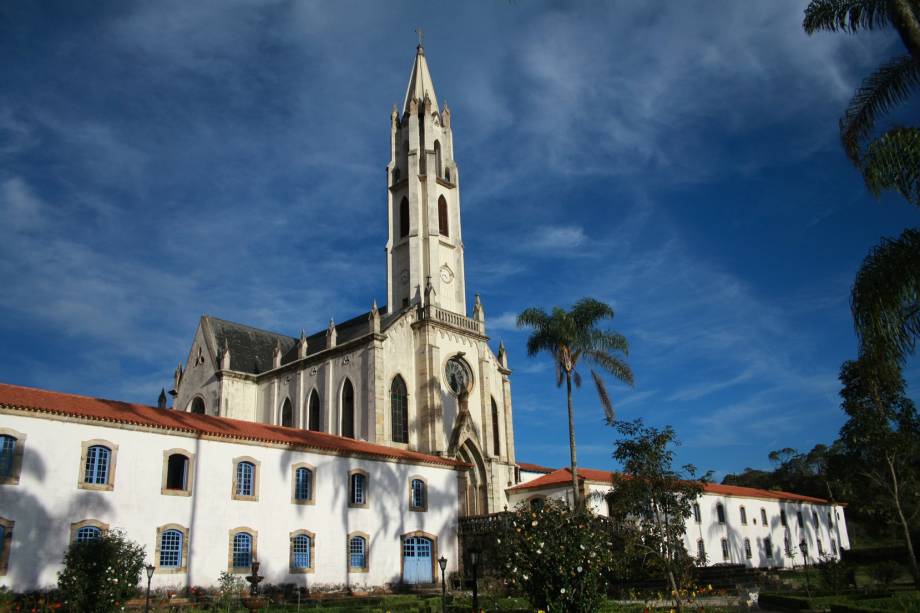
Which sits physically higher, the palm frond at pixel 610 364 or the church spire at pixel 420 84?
the church spire at pixel 420 84

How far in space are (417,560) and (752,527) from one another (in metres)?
30.6

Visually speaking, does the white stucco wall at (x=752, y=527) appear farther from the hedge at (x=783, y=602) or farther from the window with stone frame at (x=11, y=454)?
the window with stone frame at (x=11, y=454)

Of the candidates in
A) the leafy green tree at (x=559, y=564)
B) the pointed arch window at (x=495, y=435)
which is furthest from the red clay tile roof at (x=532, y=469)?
the leafy green tree at (x=559, y=564)

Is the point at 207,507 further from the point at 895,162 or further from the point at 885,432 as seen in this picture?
the point at 885,432

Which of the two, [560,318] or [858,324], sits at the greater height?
[560,318]

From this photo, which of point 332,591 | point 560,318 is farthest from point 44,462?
point 560,318

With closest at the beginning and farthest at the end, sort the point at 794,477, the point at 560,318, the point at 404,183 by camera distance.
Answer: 1. the point at 560,318
2. the point at 404,183
3. the point at 794,477

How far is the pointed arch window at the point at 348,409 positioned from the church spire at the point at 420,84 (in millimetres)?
22773

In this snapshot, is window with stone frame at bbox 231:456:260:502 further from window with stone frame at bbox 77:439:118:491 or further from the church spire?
the church spire

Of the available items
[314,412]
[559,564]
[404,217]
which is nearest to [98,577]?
[559,564]

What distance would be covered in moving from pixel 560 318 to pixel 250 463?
16.5 metres

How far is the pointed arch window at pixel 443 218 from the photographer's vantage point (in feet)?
170

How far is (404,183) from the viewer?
173 feet

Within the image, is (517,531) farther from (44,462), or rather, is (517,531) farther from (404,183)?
(404,183)
